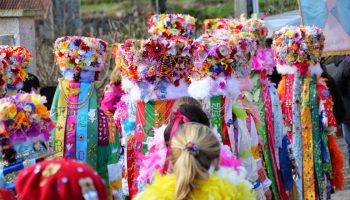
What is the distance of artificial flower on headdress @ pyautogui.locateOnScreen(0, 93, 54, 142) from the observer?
183 inches

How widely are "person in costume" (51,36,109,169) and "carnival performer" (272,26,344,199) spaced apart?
277 cm

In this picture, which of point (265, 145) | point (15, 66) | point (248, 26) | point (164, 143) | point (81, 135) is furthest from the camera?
point (248, 26)

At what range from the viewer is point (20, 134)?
4.67m

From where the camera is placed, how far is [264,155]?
287 inches

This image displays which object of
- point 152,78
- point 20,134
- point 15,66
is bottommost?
point 20,134

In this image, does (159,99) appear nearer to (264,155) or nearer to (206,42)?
(206,42)

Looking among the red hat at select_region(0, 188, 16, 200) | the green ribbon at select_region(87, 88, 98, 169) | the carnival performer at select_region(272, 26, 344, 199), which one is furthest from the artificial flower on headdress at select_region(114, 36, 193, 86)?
the carnival performer at select_region(272, 26, 344, 199)

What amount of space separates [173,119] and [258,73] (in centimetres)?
267

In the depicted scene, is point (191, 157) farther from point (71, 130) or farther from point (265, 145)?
point (265, 145)

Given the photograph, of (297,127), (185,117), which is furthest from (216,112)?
(297,127)

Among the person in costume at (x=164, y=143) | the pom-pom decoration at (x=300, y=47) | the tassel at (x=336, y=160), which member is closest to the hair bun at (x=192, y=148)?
the person in costume at (x=164, y=143)

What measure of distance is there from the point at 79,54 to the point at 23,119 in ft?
5.16

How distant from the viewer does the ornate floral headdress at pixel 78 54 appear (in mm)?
6156

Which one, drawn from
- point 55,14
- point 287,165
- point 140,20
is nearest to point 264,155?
point 287,165
